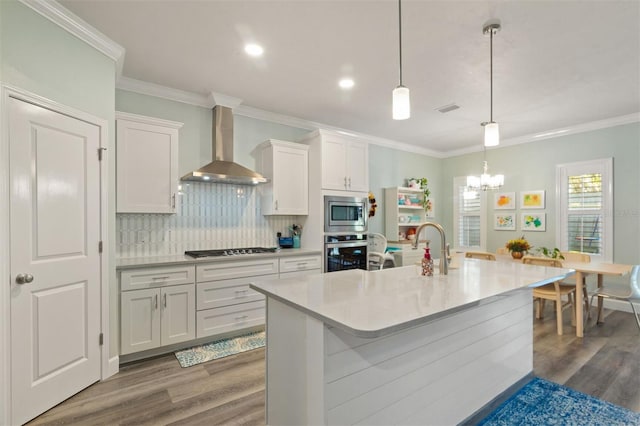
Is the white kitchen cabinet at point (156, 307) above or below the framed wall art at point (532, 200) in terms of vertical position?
below

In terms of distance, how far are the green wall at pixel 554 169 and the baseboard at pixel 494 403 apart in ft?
10.5

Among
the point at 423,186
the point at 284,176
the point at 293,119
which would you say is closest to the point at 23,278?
the point at 284,176

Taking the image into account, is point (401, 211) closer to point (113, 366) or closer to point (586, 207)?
point (586, 207)

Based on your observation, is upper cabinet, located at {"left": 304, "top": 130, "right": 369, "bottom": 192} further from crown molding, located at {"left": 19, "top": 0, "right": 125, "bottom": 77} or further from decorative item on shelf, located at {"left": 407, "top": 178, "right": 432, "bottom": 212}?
crown molding, located at {"left": 19, "top": 0, "right": 125, "bottom": 77}

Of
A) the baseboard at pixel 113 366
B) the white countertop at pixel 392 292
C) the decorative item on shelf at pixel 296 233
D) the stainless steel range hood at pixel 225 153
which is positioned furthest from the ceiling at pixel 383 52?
the baseboard at pixel 113 366

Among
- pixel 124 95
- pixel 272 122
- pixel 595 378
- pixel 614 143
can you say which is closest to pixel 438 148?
pixel 614 143

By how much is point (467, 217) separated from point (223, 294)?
194 inches

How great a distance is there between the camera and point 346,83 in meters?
3.26

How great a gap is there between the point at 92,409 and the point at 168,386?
0.48m

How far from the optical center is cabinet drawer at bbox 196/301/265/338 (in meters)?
3.09

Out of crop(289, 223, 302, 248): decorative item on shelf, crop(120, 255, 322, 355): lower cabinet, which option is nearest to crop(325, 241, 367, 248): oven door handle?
crop(289, 223, 302, 248): decorative item on shelf

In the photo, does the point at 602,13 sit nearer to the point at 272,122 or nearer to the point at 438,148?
the point at 272,122

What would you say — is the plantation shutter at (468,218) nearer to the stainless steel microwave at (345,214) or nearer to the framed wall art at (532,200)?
the framed wall art at (532,200)

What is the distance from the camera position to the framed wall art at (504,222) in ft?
17.6
